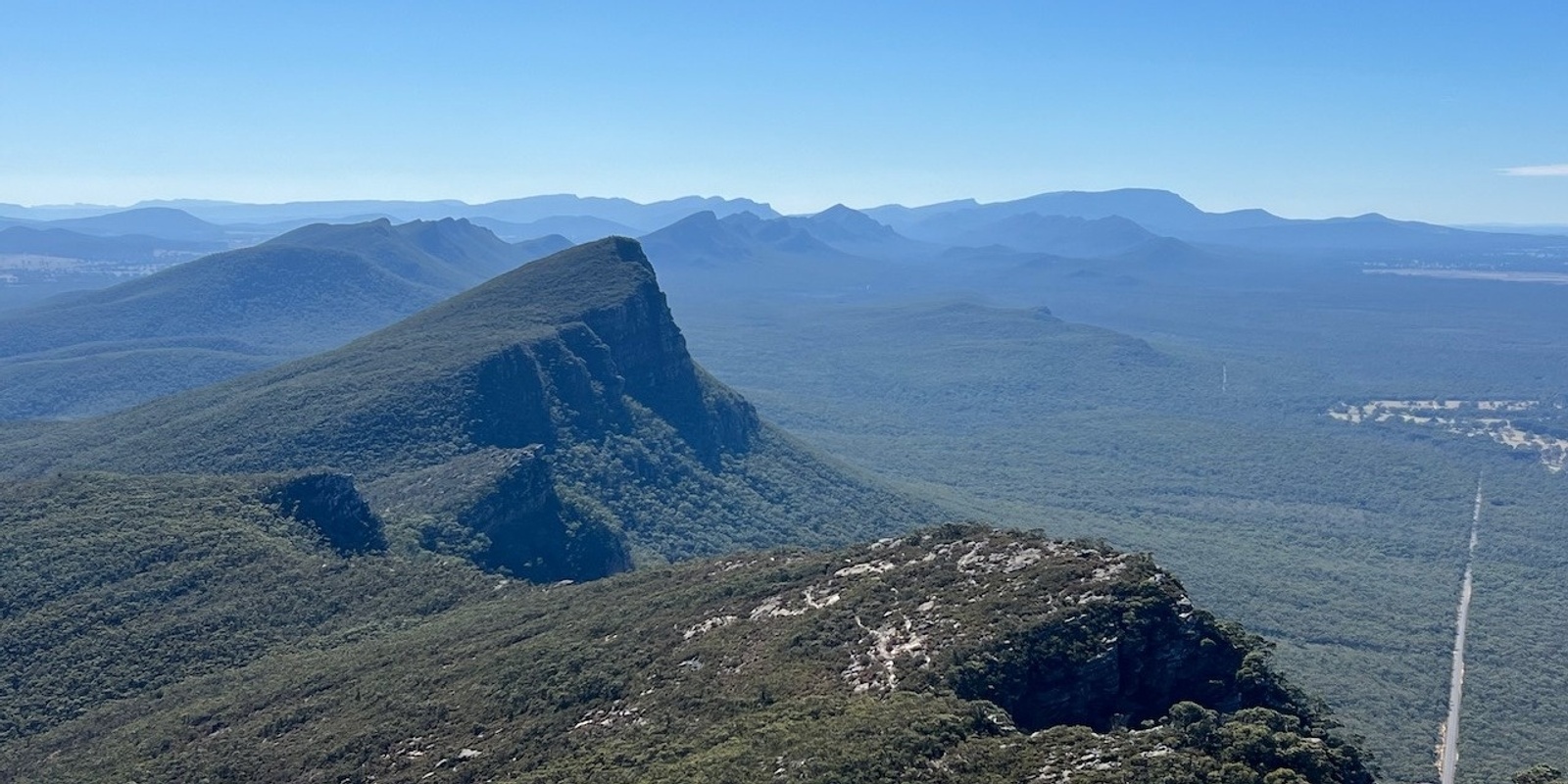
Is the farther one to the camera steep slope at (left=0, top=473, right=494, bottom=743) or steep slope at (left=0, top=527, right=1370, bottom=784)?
steep slope at (left=0, top=473, right=494, bottom=743)

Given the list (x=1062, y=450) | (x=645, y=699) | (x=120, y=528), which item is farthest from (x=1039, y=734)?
(x=1062, y=450)

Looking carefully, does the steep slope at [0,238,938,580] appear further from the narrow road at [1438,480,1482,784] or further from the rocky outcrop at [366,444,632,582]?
the narrow road at [1438,480,1482,784]

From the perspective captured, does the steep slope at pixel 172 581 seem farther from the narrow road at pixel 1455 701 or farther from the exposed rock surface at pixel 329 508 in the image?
the narrow road at pixel 1455 701

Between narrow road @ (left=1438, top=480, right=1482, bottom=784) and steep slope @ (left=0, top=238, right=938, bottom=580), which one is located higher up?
steep slope @ (left=0, top=238, right=938, bottom=580)

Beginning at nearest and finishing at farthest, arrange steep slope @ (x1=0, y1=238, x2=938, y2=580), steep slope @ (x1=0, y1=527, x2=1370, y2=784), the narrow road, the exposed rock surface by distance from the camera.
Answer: steep slope @ (x1=0, y1=527, x2=1370, y2=784) < the narrow road < the exposed rock surface < steep slope @ (x1=0, y1=238, x2=938, y2=580)

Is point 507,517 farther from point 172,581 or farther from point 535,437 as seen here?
point 172,581

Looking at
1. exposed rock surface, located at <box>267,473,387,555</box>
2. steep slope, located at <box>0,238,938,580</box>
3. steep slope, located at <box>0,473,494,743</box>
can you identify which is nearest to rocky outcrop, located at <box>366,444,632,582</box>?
steep slope, located at <box>0,238,938,580</box>

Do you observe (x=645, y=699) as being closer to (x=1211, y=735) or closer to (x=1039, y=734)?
(x=1039, y=734)
